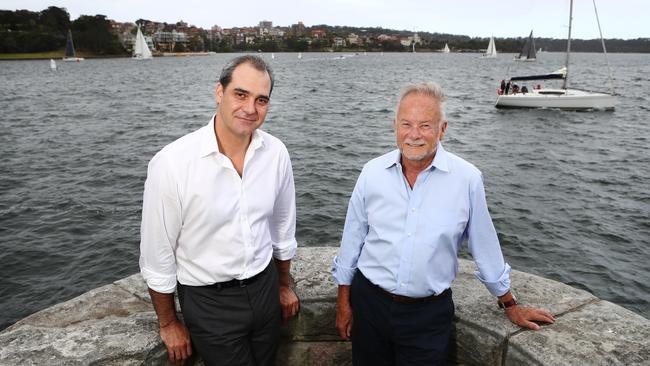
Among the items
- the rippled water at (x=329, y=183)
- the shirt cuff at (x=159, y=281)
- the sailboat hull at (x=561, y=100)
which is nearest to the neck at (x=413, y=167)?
the shirt cuff at (x=159, y=281)

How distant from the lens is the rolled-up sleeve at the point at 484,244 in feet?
7.59

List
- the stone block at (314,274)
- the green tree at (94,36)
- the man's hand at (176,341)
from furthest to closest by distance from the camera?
the green tree at (94,36) < the stone block at (314,274) < the man's hand at (176,341)

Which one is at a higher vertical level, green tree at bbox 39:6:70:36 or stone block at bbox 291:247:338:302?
green tree at bbox 39:6:70:36

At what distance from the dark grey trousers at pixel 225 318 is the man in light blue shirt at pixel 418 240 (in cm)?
56

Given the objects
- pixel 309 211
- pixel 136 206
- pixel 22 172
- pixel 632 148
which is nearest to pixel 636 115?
pixel 632 148

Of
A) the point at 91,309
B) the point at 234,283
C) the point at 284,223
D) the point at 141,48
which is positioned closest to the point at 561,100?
the point at 284,223

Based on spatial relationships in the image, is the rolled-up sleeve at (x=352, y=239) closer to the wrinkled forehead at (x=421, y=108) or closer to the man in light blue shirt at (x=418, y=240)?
the man in light blue shirt at (x=418, y=240)

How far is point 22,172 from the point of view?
51.5 ft

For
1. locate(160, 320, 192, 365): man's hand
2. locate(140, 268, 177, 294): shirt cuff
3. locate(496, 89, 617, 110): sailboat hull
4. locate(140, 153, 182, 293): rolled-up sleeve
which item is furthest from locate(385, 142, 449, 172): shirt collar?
locate(496, 89, 617, 110): sailboat hull

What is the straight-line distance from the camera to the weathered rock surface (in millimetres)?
2180

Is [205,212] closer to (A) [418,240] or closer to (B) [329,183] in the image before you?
(A) [418,240]

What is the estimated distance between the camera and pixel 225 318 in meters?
2.17

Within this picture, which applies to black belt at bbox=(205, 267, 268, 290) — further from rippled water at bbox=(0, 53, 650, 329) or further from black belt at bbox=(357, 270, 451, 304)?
rippled water at bbox=(0, 53, 650, 329)

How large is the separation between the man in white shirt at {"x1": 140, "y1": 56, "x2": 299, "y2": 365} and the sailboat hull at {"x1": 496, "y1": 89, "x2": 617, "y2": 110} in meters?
30.2
